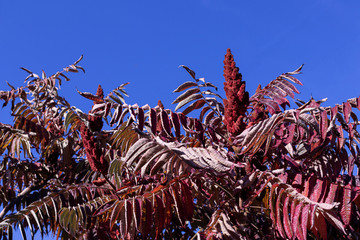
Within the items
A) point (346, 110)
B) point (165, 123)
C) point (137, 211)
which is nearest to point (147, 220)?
point (137, 211)

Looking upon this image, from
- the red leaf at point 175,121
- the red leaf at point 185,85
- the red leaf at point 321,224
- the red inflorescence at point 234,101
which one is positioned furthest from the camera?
the red leaf at point 185,85

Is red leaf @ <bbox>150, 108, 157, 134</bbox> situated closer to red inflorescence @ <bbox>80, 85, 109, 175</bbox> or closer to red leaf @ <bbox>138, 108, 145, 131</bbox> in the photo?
red leaf @ <bbox>138, 108, 145, 131</bbox>

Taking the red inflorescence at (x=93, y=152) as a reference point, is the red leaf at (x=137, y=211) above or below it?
below

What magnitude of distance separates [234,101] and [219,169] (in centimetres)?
88

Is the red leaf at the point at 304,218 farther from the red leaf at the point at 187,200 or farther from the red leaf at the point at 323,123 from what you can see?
the red leaf at the point at 187,200

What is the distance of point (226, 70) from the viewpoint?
3.45 m

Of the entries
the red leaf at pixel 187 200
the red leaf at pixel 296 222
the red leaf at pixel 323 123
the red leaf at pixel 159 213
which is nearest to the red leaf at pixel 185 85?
the red leaf at pixel 187 200

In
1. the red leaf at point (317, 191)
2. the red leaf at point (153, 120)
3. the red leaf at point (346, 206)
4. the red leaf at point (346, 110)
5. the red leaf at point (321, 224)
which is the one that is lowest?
the red leaf at point (321, 224)

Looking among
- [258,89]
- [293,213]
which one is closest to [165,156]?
[293,213]

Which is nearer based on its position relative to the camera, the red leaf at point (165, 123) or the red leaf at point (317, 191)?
the red leaf at point (317, 191)

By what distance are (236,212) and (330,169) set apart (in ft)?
2.86

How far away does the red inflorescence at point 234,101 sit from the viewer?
10.7 ft

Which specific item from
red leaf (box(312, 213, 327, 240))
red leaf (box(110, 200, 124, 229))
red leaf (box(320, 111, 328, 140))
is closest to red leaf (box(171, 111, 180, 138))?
red leaf (box(110, 200, 124, 229))

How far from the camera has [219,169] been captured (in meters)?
2.56
